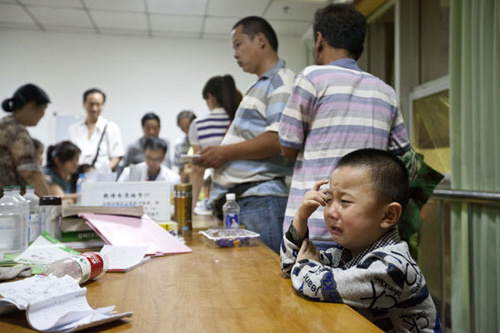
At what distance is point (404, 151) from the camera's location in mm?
1389

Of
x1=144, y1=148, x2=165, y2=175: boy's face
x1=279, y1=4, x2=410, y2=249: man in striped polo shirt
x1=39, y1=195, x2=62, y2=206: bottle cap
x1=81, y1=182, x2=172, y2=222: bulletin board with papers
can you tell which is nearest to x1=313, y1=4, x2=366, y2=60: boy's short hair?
x1=279, y1=4, x2=410, y2=249: man in striped polo shirt

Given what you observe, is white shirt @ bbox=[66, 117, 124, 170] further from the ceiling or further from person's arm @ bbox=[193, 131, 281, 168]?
person's arm @ bbox=[193, 131, 281, 168]

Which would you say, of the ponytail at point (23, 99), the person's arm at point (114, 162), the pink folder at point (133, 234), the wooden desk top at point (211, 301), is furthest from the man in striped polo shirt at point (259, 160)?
the person's arm at point (114, 162)

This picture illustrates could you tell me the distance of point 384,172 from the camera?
2.84 ft

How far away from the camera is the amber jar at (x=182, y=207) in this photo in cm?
149

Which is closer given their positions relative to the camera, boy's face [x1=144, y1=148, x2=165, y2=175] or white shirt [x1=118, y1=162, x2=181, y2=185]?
white shirt [x1=118, y1=162, x2=181, y2=185]

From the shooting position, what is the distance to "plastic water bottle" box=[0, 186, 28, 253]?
42.3 inches

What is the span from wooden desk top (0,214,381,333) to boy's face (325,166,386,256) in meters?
0.17

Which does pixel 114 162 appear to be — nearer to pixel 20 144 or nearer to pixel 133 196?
pixel 20 144

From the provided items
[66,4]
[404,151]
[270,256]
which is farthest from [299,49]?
[270,256]

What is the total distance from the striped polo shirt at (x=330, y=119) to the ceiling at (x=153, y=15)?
3.28 meters

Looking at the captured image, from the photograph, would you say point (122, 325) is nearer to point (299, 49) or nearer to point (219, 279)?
point (219, 279)

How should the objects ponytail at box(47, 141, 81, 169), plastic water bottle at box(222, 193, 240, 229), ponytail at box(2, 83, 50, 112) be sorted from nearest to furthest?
1. plastic water bottle at box(222, 193, 240, 229)
2. ponytail at box(2, 83, 50, 112)
3. ponytail at box(47, 141, 81, 169)

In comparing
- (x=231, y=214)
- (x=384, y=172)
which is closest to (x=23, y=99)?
(x=231, y=214)
